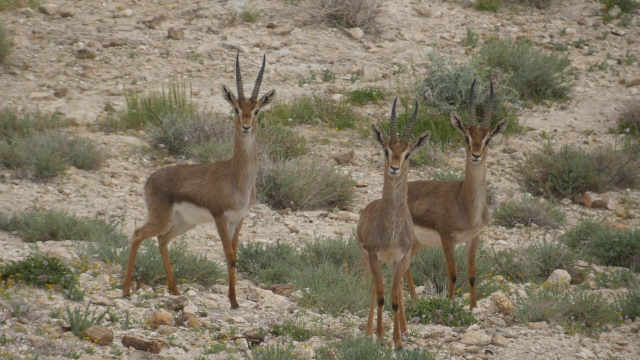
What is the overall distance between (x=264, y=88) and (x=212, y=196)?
6376 mm

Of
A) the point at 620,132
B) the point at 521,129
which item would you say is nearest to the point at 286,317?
the point at 521,129

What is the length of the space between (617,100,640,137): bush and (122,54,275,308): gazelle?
784cm

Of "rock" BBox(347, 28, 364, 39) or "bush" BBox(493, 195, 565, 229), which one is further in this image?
"rock" BBox(347, 28, 364, 39)

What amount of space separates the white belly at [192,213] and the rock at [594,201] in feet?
20.2

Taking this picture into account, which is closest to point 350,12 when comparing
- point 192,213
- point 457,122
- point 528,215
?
point 528,215

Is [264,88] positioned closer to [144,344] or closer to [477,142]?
[477,142]

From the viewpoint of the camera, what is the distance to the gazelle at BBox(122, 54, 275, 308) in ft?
29.5

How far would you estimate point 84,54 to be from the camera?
1571 centimetres

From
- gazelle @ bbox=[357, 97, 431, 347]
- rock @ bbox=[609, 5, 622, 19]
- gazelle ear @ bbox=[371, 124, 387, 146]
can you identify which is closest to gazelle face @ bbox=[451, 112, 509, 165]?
gazelle @ bbox=[357, 97, 431, 347]

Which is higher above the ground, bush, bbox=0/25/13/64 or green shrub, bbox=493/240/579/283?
bush, bbox=0/25/13/64

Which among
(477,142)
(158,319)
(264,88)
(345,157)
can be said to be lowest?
(345,157)

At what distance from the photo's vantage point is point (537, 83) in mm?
15938

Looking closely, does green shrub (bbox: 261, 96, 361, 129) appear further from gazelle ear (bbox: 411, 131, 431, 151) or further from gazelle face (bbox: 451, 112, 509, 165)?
gazelle ear (bbox: 411, 131, 431, 151)

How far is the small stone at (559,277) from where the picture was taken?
10290mm
